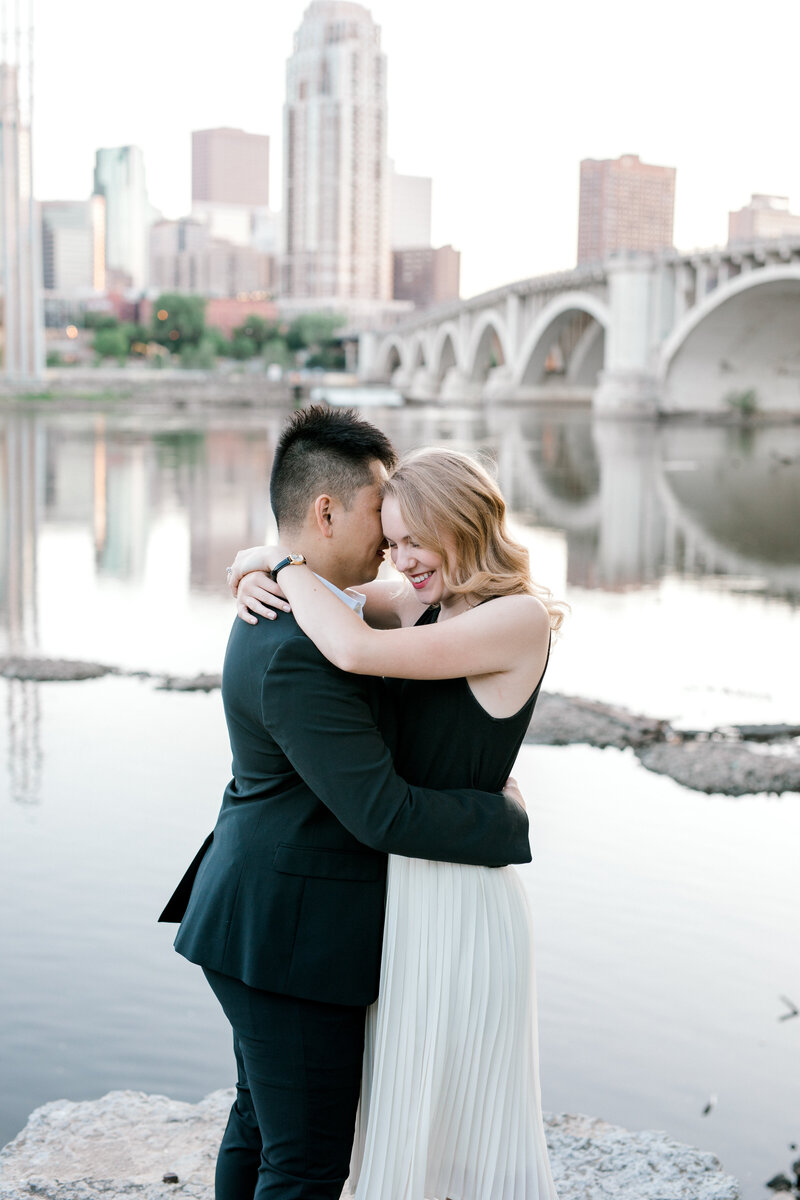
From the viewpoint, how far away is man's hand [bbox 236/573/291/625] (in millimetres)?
1909

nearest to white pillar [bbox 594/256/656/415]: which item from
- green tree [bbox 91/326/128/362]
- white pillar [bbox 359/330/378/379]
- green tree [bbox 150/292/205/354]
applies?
white pillar [bbox 359/330/378/379]

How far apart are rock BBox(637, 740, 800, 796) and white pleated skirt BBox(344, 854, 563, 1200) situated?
358 cm

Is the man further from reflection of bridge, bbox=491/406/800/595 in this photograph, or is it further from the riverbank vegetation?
the riverbank vegetation

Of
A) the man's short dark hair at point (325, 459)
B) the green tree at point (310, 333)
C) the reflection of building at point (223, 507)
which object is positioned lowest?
the reflection of building at point (223, 507)

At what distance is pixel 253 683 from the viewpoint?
1834 millimetres

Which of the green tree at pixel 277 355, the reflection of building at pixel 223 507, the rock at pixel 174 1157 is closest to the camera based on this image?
the rock at pixel 174 1157

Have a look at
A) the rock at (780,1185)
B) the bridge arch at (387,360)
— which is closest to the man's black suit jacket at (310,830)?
the rock at (780,1185)

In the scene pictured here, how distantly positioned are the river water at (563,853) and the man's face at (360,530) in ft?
2.66

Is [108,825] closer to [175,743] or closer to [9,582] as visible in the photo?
[175,743]

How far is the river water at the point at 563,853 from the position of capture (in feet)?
10.4

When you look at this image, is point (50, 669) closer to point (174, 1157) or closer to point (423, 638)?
point (174, 1157)

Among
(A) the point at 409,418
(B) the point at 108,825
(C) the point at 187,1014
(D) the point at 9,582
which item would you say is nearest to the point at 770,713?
(B) the point at 108,825

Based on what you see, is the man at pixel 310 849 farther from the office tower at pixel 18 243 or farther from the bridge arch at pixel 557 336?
the office tower at pixel 18 243

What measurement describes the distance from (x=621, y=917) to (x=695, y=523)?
1143cm
